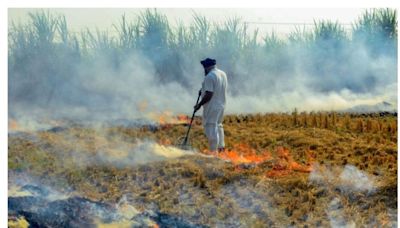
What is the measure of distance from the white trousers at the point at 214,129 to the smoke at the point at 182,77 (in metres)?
0.13

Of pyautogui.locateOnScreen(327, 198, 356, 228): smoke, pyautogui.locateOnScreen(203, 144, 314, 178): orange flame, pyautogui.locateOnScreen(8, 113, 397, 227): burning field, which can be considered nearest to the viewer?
pyautogui.locateOnScreen(8, 113, 397, 227): burning field

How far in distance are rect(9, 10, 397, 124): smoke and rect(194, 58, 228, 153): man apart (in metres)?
0.07

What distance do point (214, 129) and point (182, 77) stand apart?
21.4 inches

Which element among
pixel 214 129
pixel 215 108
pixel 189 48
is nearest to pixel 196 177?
pixel 214 129

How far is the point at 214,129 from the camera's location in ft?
20.9

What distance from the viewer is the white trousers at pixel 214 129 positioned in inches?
251

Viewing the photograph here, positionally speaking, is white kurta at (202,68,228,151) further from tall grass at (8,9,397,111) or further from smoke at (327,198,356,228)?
smoke at (327,198,356,228)

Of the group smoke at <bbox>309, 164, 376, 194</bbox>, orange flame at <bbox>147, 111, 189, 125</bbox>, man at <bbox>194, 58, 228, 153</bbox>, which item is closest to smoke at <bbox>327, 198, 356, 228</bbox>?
smoke at <bbox>309, 164, 376, 194</bbox>

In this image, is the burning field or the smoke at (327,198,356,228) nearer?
the burning field

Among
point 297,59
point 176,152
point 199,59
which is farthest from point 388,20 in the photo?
point 176,152

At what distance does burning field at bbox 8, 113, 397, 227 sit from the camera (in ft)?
19.5

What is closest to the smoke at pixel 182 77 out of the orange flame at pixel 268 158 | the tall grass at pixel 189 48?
the tall grass at pixel 189 48

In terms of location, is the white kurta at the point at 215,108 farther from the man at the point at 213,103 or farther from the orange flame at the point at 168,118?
the orange flame at the point at 168,118

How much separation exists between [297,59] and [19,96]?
249 centimetres
